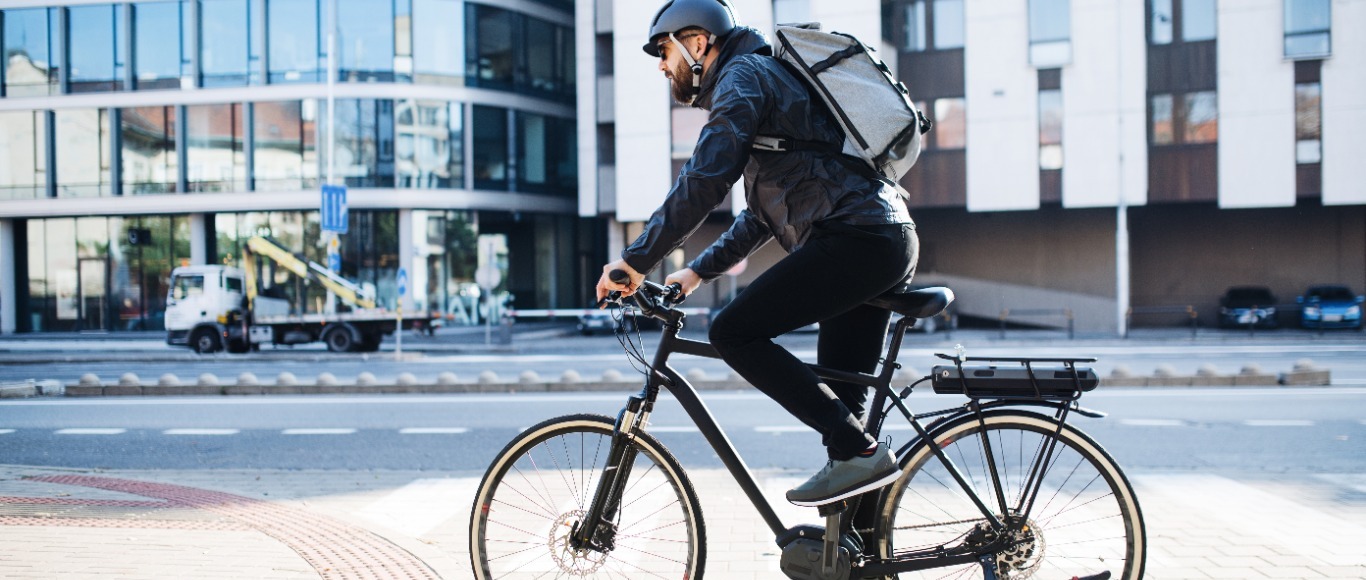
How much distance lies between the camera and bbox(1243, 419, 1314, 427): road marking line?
28.8 feet

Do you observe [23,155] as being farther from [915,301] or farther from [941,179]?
[915,301]

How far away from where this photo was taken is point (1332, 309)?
28.3m

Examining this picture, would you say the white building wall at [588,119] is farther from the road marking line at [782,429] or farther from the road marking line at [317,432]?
the road marking line at [782,429]

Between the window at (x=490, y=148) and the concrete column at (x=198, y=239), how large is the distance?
9976 millimetres

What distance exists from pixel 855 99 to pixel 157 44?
40226mm

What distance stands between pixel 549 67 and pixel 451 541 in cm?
3732

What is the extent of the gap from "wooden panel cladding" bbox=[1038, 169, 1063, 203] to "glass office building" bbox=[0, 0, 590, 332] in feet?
61.7

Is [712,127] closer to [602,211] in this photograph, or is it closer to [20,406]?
[20,406]

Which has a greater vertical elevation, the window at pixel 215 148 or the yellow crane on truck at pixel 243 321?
the window at pixel 215 148

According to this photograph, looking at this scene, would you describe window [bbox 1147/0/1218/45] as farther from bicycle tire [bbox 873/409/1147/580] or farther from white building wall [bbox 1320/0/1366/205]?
bicycle tire [bbox 873/409/1147/580]

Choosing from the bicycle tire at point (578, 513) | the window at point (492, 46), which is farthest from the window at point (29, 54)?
the bicycle tire at point (578, 513)

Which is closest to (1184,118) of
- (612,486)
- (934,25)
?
(934,25)

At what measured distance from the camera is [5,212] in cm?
3766

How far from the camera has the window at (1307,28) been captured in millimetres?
28000
